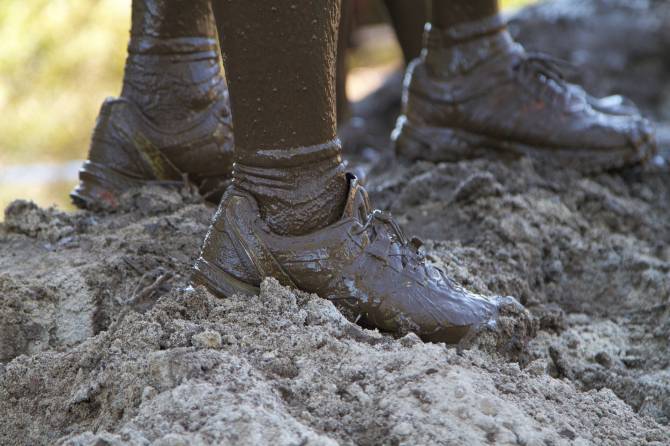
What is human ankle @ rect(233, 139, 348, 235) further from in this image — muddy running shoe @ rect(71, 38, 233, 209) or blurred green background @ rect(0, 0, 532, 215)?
blurred green background @ rect(0, 0, 532, 215)

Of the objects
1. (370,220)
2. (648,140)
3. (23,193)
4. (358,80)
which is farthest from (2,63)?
(370,220)

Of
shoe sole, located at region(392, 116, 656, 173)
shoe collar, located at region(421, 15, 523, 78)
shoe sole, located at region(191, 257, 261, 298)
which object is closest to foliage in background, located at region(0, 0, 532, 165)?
shoe sole, located at region(392, 116, 656, 173)

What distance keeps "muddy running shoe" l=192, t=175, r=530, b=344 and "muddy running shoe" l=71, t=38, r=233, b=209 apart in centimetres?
65

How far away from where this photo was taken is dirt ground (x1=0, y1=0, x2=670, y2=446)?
124 cm

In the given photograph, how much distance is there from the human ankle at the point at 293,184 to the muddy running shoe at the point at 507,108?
134 centimetres

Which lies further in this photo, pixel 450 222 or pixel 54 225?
pixel 450 222

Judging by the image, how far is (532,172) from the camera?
2.75 m

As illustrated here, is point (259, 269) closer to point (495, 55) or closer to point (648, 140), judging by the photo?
point (495, 55)

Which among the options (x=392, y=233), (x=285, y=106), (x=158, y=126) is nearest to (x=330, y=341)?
(x=392, y=233)

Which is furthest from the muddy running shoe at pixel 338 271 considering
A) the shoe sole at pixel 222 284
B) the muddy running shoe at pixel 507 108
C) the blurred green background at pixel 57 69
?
the blurred green background at pixel 57 69

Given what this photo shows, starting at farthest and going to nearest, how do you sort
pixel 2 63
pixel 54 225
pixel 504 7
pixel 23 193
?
pixel 504 7 < pixel 2 63 < pixel 23 193 < pixel 54 225

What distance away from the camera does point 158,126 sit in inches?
85.2

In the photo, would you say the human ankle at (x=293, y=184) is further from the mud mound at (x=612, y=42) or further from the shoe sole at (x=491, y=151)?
the mud mound at (x=612, y=42)

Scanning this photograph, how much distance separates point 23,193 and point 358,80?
9.74ft
